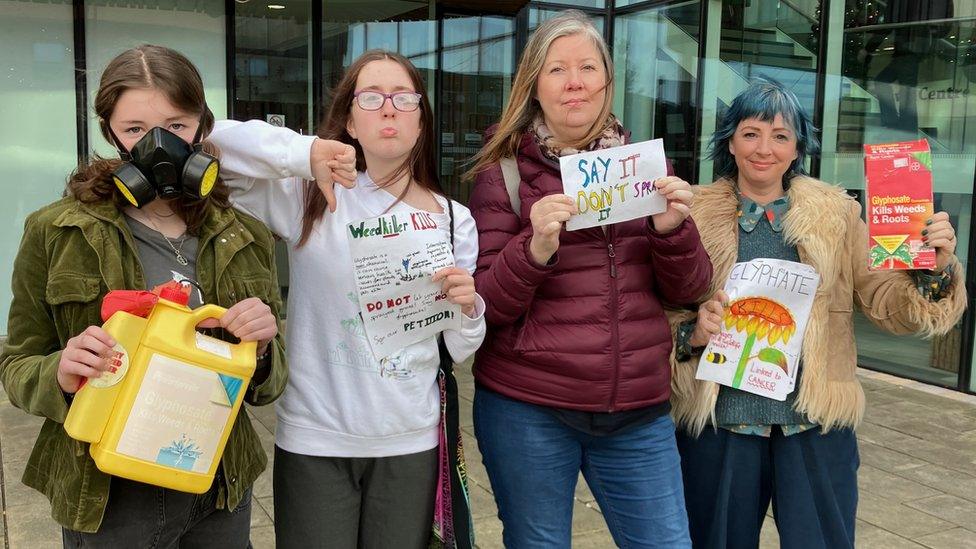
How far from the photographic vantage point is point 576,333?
7.43ft

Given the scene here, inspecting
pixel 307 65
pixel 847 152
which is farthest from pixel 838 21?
pixel 307 65

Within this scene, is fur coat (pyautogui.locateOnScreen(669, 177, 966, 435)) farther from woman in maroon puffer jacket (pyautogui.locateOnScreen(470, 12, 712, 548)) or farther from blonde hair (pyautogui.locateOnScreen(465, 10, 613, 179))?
blonde hair (pyautogui.locateOnScreen(465, 10, 613, 179))

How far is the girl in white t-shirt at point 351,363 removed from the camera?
2.15m

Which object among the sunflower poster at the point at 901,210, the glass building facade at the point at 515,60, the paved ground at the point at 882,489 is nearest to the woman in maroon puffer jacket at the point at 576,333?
the sunflower poster at the point at 901,210

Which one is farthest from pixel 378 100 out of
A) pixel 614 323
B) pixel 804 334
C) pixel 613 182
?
pixel 804 334

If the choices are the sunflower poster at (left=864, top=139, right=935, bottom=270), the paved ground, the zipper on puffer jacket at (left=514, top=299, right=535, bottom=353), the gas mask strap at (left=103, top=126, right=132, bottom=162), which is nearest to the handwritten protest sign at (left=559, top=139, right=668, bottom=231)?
the zipper on puffer jacket at (left=514, top=299, right=535, bottom=353)

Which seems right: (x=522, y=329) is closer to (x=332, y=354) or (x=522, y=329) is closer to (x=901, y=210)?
(x=332, y=354)

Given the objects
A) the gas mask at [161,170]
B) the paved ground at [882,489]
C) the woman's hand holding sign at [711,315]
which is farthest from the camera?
the paved ground at [882,489]

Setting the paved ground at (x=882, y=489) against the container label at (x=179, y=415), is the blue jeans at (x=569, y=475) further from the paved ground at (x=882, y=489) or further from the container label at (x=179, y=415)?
the paved ground at (x=882, y=489)

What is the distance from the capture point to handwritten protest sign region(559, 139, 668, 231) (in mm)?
2182

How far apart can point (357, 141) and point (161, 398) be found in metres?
0.94

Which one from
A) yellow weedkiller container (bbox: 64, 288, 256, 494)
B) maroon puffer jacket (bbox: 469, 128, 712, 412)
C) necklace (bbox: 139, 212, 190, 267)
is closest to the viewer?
yellow weedkiller container (bbox: 64, 288, 256, 494)

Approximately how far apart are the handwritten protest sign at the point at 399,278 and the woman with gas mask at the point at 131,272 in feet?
0.85

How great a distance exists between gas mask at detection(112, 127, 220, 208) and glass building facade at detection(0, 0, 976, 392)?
4440 millimetres
